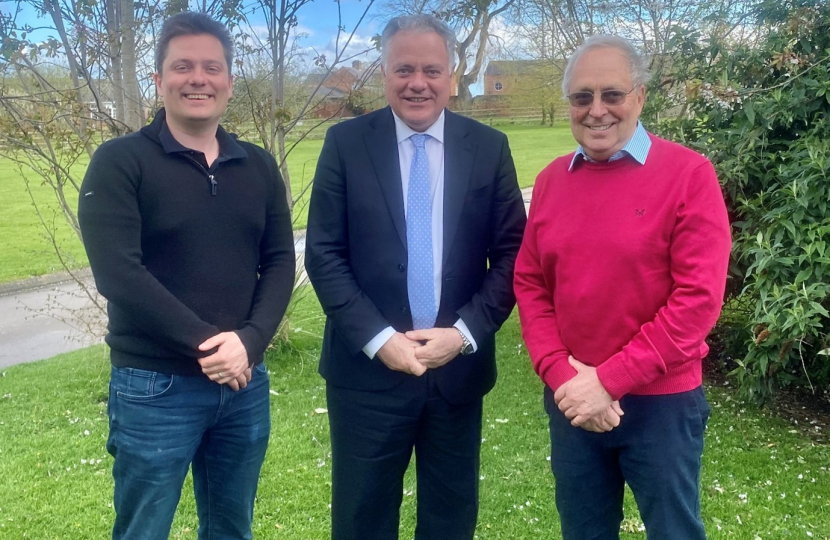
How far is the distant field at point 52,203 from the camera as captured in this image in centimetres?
691

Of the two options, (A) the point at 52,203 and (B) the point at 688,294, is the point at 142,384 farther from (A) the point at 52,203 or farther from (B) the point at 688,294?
(A) the point at 52,203

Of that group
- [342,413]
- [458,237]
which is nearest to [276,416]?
[342,413]

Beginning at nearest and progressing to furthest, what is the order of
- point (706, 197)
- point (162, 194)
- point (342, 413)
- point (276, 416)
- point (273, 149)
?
1. point (706, 197)
2. point (162, 194)
3. point (342, 413)
4. point (276, 416)
5. point (273, 149)

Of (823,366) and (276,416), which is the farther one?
(276,416)

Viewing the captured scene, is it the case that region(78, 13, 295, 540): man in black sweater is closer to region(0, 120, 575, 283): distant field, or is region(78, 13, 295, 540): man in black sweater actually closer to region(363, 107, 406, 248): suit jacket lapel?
region(363, 107, 406, 248): suit jacket lapel

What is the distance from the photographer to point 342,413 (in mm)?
2533

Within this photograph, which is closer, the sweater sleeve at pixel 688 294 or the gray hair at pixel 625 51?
the sweater sleeve at pixel 688 294

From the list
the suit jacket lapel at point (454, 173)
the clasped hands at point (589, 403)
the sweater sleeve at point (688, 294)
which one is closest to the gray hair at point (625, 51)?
the sweater sleeve at point (688, 294)

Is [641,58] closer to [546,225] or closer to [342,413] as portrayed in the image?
[546,225]

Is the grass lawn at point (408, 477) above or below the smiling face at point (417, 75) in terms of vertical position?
below

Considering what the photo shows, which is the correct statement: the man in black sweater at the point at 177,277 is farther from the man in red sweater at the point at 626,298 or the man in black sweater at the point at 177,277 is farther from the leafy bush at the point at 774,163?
the leafy bush at the point at 774,163

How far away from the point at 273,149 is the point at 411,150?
354 centimetres

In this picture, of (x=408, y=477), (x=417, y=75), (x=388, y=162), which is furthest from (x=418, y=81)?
(x=408, y=477)

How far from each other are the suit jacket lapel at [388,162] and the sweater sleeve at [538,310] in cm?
43
